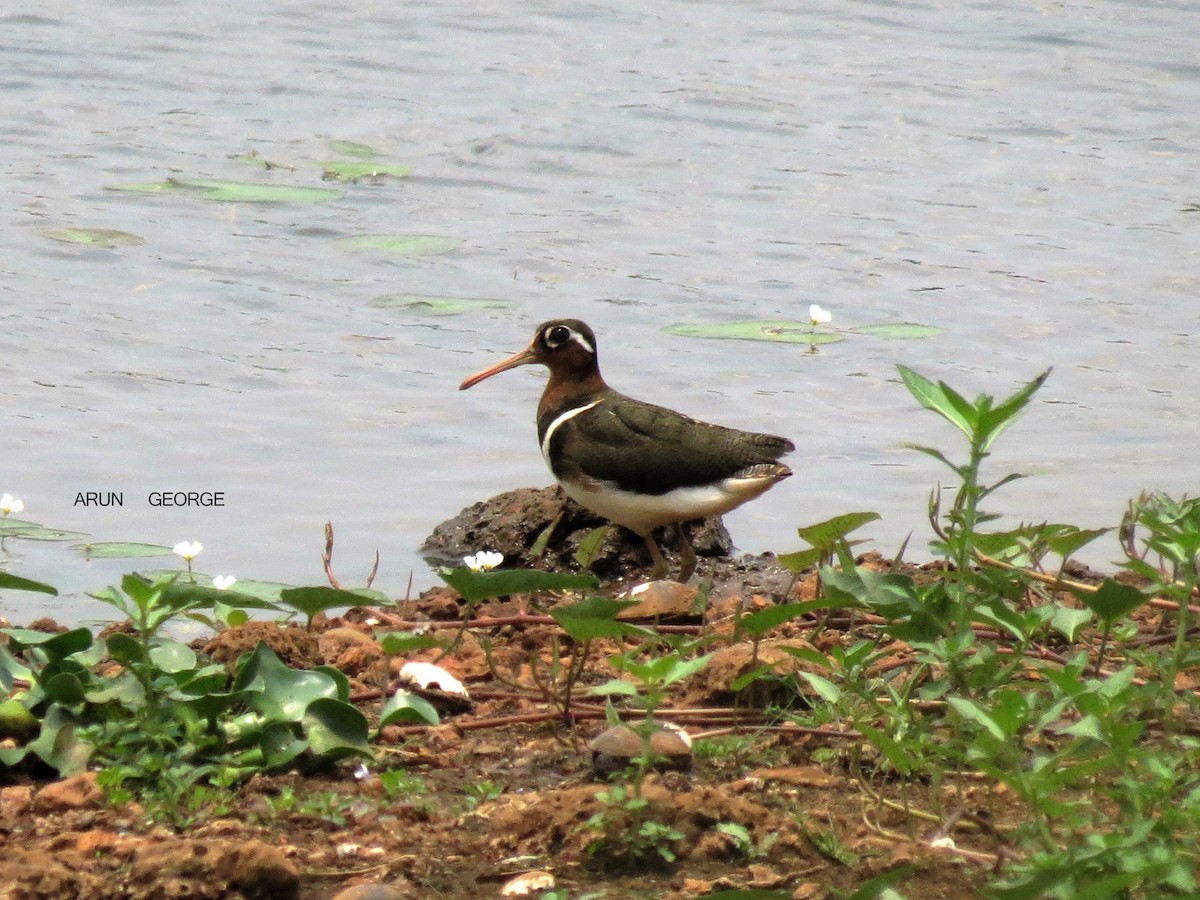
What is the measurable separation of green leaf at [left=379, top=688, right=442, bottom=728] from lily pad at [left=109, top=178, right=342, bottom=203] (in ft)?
23.9

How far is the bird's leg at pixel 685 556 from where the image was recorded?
6.80 m

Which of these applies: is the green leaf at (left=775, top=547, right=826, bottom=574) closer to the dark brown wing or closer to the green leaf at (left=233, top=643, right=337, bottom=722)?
the green leaf at (left=233, top=643, right=337, bottom=722)

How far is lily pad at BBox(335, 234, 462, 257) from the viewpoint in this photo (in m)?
10.3

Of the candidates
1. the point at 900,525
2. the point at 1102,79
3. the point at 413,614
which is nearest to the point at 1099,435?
the point at 900,525

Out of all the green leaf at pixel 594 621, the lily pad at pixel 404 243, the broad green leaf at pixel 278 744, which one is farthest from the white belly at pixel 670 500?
the lily pad at pixel 404 243

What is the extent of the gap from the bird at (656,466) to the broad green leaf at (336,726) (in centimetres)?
269

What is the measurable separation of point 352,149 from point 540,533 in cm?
589

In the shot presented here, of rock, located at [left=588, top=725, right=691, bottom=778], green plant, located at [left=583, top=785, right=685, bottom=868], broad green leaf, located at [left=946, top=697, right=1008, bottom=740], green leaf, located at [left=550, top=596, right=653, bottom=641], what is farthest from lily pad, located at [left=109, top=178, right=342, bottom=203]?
broad green leaf, located at [left=946, top=697, right=1008, bottom=740]

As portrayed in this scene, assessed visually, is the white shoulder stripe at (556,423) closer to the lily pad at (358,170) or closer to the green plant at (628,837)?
the green plant at (628,837)

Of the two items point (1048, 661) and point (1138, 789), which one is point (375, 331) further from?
point (1138, 789)

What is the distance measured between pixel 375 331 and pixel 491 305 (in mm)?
723

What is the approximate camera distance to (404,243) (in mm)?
10375

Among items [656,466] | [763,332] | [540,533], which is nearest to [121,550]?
[540,533]

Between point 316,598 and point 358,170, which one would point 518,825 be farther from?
point 358,170
